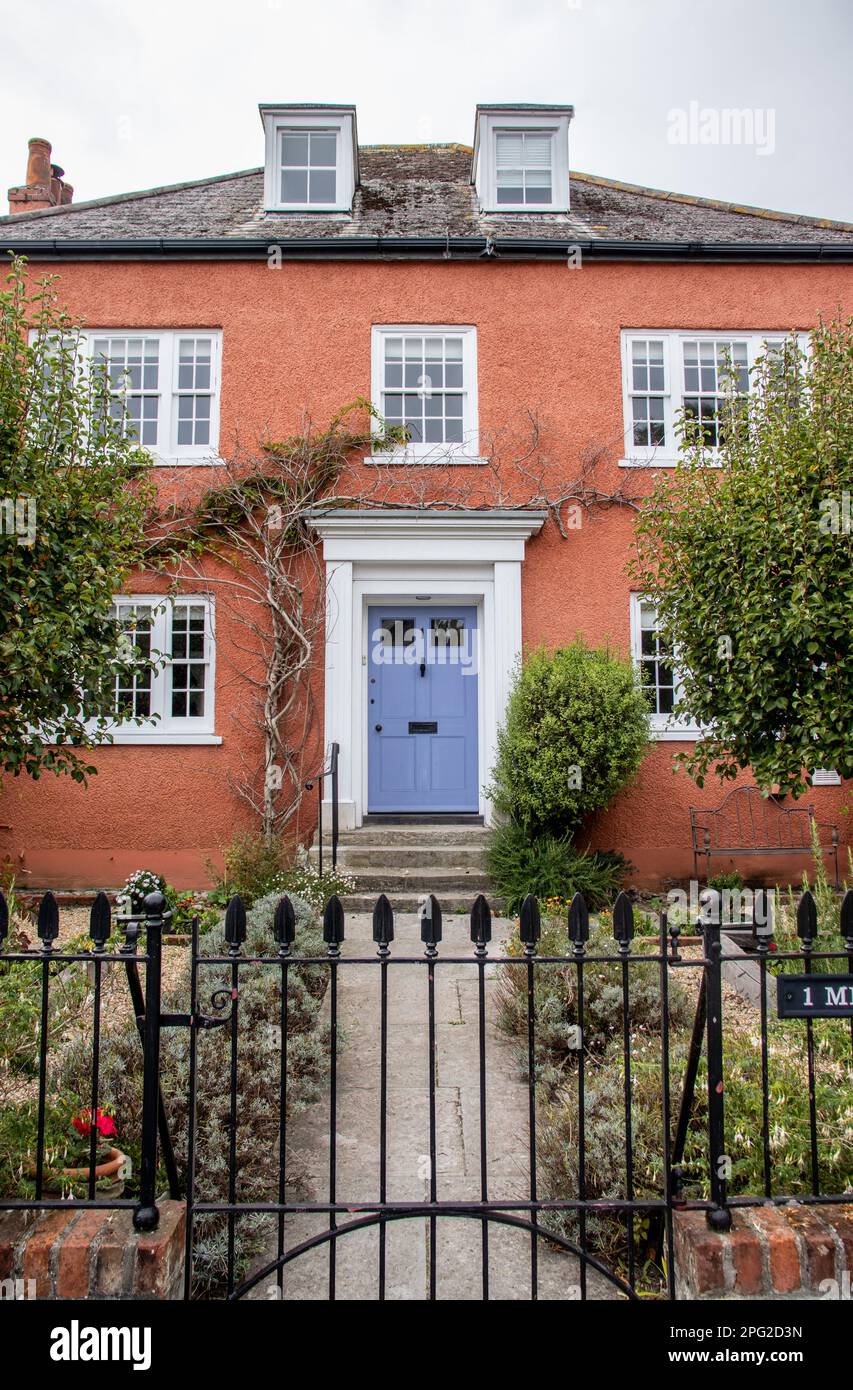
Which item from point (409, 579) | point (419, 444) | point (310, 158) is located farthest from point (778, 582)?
point (310, 158)

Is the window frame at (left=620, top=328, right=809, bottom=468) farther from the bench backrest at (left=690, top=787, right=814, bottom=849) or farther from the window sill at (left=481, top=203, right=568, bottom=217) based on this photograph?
the bench backrest at (left=690, top=787, right=814, bottom=849)

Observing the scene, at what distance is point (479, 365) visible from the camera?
1047 cm

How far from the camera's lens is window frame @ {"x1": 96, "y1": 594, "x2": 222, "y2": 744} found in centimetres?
1001

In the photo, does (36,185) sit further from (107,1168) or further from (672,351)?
(107,1168)

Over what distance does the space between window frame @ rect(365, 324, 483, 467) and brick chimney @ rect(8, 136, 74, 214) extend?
19.3 feet

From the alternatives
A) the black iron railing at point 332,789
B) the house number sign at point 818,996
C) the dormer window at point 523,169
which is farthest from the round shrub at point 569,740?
the dormer window at point 523,169

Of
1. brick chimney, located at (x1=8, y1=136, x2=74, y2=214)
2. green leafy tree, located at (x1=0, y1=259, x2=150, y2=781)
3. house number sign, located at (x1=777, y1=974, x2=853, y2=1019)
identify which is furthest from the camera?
brick chimney, located at (x1=8, y1=136, x2=74, y2=214)

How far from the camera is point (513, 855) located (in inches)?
337

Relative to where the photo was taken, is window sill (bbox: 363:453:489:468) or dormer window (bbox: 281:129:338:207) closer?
window sill (bbox: 363:453:489:468)

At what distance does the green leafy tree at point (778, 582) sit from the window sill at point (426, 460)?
377 cm

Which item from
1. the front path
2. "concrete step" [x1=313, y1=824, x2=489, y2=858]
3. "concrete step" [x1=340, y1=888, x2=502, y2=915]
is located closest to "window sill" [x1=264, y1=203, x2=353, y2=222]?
"concrete step" [x1=313, y1=824, x2=489, y2=858]

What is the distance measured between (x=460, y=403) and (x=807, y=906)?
880 cm

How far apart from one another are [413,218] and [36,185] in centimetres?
592
